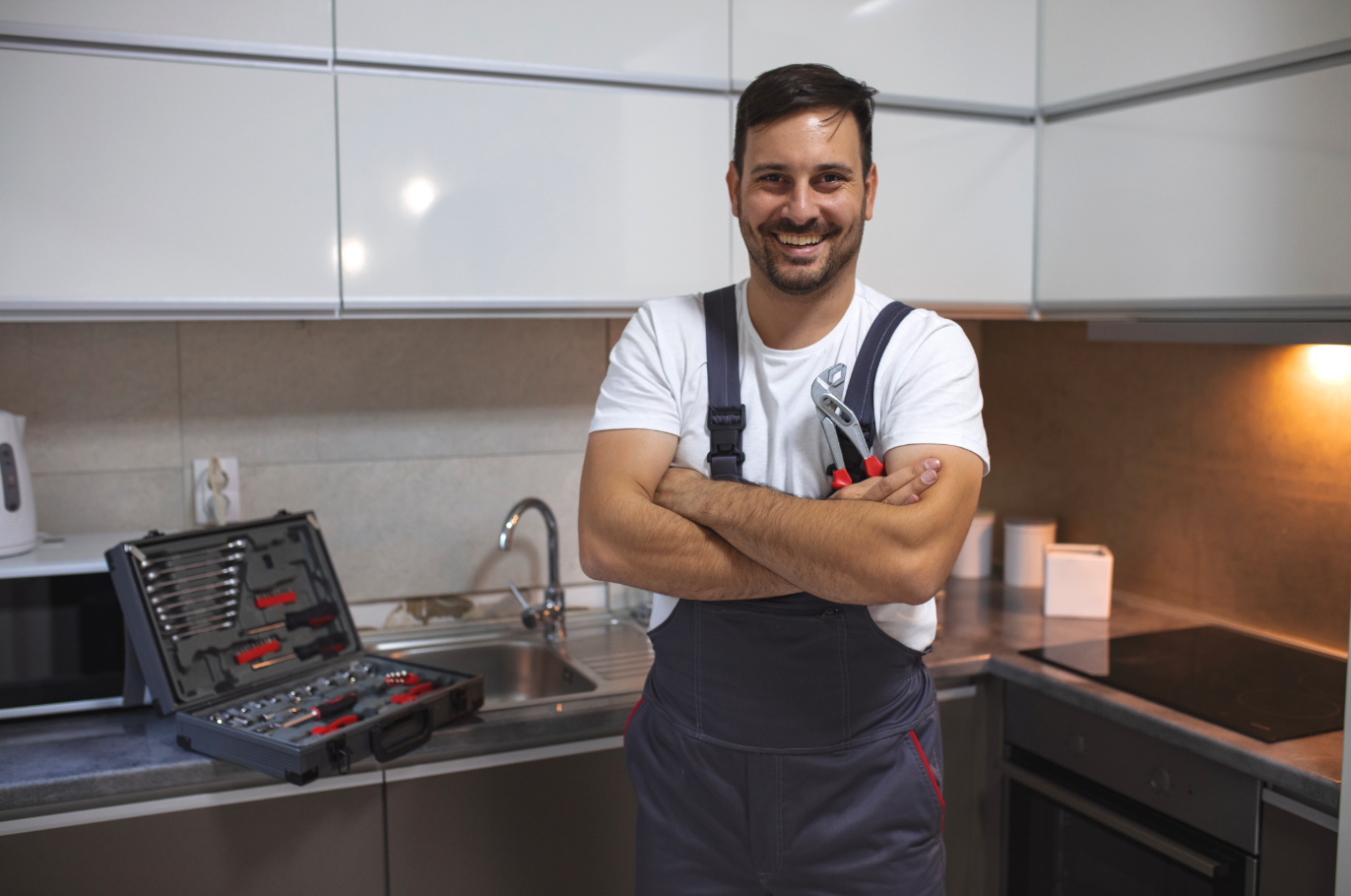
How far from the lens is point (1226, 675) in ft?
6.23

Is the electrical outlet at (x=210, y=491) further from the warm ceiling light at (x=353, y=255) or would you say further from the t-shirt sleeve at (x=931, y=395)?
the t-shirt sleeve at (x=931, y=395)

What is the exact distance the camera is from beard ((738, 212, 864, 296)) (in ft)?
4.45

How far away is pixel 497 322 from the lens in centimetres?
230

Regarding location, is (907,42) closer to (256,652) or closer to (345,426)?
(345,426)

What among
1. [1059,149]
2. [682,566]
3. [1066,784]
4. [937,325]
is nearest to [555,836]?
[682,566]

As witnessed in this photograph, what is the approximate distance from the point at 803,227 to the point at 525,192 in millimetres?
708

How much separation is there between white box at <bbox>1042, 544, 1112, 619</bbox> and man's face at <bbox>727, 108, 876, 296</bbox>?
3.93 feet

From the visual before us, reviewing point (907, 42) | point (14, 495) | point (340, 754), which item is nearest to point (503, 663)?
point (340, 754)

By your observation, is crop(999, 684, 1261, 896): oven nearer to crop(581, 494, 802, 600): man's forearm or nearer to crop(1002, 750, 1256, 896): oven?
crop(1002, 750, 1256, 896): oven

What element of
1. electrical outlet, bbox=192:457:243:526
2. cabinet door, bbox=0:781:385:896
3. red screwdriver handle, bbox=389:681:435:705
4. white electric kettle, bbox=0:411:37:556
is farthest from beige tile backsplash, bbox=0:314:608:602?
cabinet door, bbox=0:781:385:896

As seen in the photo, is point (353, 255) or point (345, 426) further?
point (345, 426)

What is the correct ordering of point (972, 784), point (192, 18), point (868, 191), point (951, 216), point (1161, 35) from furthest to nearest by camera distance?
1. point (951, 216)
2. point (972, 784)
3. point (1161, 35)
4. point (192, 18)
5. point (868, 191)

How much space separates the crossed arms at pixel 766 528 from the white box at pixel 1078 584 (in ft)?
3.61

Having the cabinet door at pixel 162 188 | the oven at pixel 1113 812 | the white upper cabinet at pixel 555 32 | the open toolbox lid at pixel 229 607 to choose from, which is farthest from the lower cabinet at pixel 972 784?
the cabinet door at pixel 162 188
